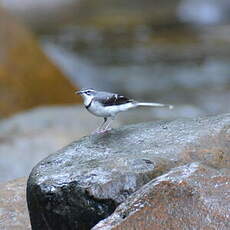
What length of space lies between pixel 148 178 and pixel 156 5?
2097 cm

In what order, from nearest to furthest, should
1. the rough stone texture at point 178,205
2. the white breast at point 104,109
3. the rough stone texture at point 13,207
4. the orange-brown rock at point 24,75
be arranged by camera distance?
the rough stone texture at point 178,205 < the rough stone texture at point 13,207 < the white breast at point 104,109 < the orange-brown rock at point 24,75

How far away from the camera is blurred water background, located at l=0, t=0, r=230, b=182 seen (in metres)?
13.8

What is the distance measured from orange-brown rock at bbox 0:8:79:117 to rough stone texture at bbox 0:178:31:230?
18.4 ft

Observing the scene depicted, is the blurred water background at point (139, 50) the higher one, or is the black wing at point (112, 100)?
the black wing at point (112, 100)

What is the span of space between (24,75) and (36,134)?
2.91 m

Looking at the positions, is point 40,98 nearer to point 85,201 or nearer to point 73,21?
point 85,201

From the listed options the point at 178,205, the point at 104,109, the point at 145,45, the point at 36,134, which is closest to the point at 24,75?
the point at 36,134

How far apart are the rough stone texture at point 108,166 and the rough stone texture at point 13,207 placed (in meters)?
0.71

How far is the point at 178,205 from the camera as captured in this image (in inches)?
178

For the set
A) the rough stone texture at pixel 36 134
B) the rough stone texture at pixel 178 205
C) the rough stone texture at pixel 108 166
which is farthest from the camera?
the rough stone texture at pixel 36 134

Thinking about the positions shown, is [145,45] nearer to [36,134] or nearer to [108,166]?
[36,134]

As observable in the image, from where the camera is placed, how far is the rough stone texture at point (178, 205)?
4434 millimetres

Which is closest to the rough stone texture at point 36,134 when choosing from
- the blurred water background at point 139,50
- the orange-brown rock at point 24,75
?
the blurred water background at point 139,50

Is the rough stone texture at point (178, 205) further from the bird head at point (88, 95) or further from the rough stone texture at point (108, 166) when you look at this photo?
the bird head at point (88, 95)
